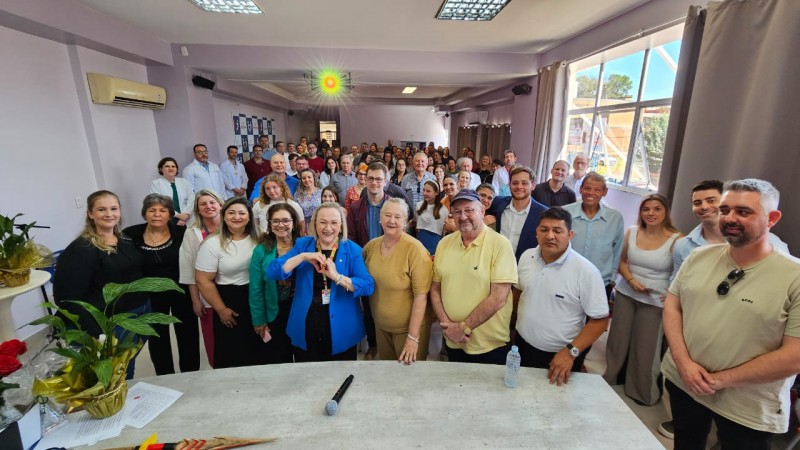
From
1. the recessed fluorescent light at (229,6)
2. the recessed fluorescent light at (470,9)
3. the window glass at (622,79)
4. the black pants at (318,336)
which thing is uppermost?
the recessed fluorescent light at (229,6)

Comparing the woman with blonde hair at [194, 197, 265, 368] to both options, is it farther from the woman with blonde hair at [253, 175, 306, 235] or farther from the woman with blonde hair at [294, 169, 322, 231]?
the woman with blonde hair at [294, 169, 322, 231]

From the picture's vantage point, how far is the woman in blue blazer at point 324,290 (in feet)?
6.18

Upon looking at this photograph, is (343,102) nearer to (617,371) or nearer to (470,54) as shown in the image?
(470,54)

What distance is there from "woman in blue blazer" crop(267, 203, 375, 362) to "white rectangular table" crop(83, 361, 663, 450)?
299 mm

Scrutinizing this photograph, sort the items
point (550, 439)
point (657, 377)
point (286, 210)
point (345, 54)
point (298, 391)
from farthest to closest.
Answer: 1. point (345, 54)
2. point (657, 377)
3. point (286, 210)
4. point (298, 391)
5. point (550, 439)

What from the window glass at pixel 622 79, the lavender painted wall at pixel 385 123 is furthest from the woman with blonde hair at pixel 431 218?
the lavender painted wall at pixel 385 123

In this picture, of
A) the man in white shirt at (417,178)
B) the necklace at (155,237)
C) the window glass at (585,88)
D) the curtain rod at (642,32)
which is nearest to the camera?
the necklace at (155,237)

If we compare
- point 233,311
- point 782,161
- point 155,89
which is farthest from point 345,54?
point 782,161

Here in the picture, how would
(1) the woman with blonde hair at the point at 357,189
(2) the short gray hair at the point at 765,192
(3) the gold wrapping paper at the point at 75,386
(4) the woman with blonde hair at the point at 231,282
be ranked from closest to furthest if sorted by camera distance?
(3) the gold wrapping paper at the point at 75,386 < (2) the short gray hair at the point at 765,192 < (4) the woman with blonde hair at the point at 231,282 < (1) the woman with blonde hair at the point at 357,189

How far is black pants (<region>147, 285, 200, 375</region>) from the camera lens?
228 centimetres

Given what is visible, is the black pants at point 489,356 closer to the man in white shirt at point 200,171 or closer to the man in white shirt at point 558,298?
the man in white shirt at point 558,298

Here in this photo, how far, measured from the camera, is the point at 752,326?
1.30m

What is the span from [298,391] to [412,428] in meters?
0.51

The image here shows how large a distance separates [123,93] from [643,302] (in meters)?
5.83
